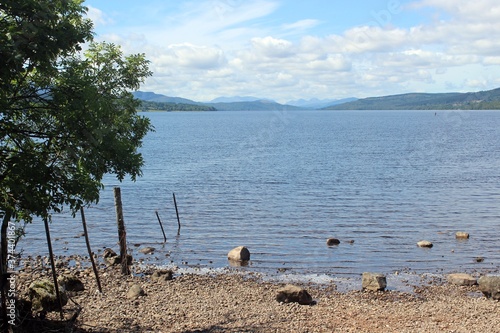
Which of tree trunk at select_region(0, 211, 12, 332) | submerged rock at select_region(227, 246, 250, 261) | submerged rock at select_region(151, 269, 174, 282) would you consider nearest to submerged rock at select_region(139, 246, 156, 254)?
submerged rock at select_region(227, 246, 250, 261)

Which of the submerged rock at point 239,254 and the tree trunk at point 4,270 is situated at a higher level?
the tree trunk at point 4,270

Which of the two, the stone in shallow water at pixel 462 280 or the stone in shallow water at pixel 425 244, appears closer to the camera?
the stone in shallow water at pixel 462 280

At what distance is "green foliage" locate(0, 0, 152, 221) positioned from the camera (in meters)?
12.0

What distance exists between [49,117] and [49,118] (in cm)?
3

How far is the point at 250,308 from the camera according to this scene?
22.7m

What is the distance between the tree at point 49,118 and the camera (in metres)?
12.0

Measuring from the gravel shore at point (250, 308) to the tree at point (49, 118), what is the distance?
6742mm

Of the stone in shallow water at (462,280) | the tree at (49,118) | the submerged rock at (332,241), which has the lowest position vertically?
the stone in shallow water at (462,280)

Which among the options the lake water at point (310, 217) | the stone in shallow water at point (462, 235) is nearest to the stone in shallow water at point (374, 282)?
the lake water at point (310, 217)

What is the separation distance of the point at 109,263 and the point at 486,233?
28061mm

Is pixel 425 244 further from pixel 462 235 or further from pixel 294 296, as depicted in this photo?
pixel 294 296

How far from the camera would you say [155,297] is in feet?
79.5

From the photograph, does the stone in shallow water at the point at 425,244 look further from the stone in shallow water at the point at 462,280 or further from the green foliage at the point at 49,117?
the green foliage at the point at 49,117

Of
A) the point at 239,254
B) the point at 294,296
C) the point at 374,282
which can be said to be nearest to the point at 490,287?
the point at 374,282
